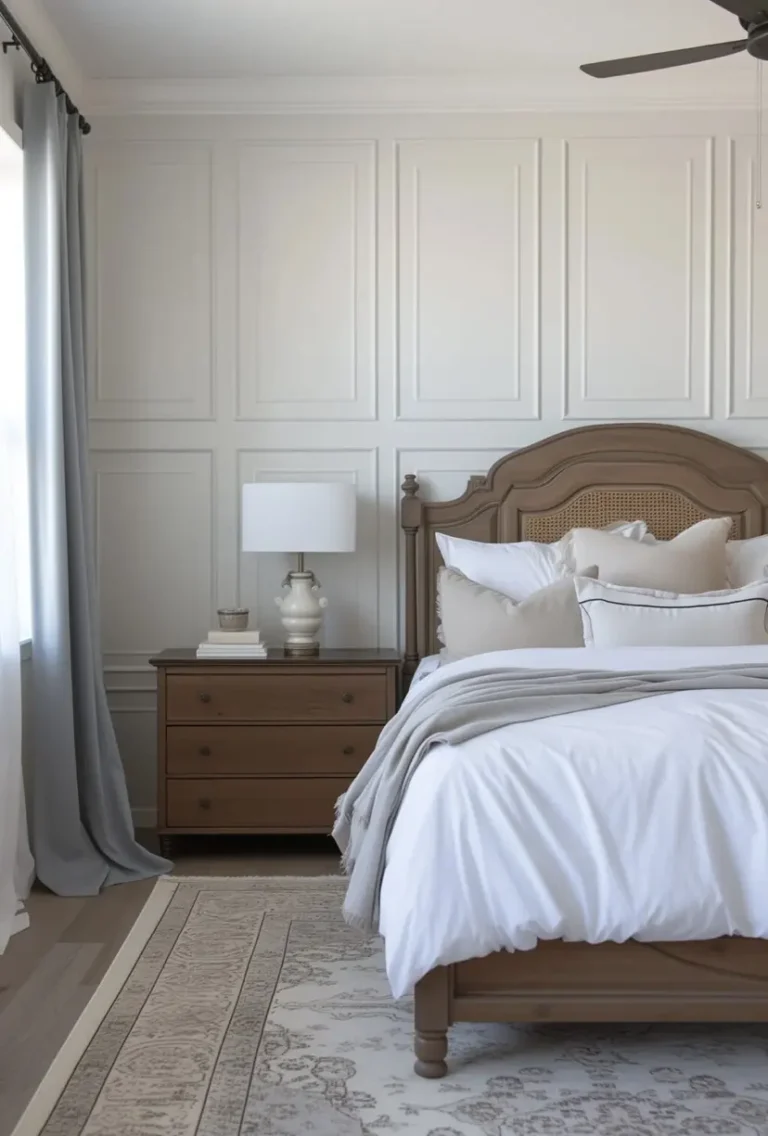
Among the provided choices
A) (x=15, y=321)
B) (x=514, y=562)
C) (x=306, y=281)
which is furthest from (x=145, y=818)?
(x=306, y=281)

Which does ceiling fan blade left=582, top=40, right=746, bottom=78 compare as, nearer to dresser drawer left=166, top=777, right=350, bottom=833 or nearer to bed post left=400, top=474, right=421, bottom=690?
bed post left=400, top=474, right=421, bottom=690

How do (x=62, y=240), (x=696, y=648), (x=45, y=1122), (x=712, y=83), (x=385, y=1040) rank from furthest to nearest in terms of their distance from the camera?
(x=712, y=83) → (x=62, y=240) → (x=696, y=648) → (x=385, y=1040) → (x=45, y=1122)

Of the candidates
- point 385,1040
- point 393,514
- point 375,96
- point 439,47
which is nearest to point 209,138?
point 375,96

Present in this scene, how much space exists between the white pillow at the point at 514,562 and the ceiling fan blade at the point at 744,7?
1817 mm

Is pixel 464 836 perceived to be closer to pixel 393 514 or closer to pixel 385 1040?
pixel 385 1040

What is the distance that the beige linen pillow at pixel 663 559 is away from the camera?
12.6 feet

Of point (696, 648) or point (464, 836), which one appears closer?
point (464, 836)

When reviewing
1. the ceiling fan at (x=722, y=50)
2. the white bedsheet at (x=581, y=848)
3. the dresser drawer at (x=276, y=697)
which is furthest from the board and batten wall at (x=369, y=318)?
the white bedsheet at (x=581, y=848)

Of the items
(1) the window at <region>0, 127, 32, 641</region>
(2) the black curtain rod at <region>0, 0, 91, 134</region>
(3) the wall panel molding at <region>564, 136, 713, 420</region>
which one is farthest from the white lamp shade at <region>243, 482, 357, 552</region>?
(2) the black curtain rod at <region>0, 0, 91, 134</region>

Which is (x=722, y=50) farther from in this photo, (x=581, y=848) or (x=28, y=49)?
(x=28, y=49)

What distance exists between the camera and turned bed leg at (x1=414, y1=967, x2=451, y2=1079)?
7.60 feet

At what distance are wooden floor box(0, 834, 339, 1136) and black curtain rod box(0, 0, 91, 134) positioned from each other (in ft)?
8.82

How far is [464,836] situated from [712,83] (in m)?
3.46

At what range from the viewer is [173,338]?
14.9 feet
